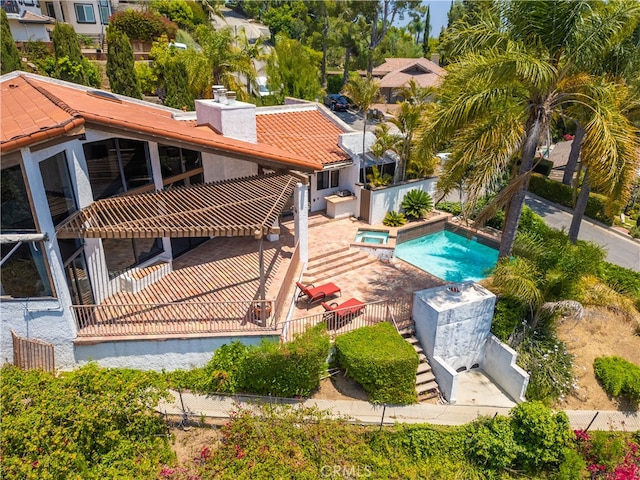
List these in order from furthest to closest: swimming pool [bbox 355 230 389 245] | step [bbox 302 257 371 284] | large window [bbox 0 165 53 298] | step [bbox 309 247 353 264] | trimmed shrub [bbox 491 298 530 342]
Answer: swimming pool [bbox 355 230 389 245] → step [bbox 309 247 353 264] → step [bbox 302 257 371 284] → trimmed shrub [bbox 491 298 530 342] → large window [bbox 0 165 53 298]

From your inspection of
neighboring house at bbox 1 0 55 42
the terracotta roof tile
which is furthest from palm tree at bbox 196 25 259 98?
neighboring house at bbox 1 0 55 42

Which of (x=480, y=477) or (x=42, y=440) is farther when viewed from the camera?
(x=480, y=477)

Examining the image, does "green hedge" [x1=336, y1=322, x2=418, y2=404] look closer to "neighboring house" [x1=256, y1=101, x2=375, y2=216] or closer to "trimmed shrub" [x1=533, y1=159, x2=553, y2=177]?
"neighboring house" [x1=256, y1=101, x2=375, y2=216]

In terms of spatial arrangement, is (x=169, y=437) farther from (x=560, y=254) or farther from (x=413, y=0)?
(x=413, y=0)

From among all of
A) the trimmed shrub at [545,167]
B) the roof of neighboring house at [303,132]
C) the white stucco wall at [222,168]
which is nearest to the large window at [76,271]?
Result: the white stucco wall at [222,168]

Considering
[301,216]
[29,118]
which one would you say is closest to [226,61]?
[301,216]

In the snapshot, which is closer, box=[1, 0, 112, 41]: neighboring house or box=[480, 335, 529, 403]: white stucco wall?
box=[480, 335, 529, 403]: white stucco wall

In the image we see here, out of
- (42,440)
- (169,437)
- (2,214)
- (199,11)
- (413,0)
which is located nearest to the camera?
(42,440)

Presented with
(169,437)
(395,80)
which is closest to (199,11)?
(395,80)
